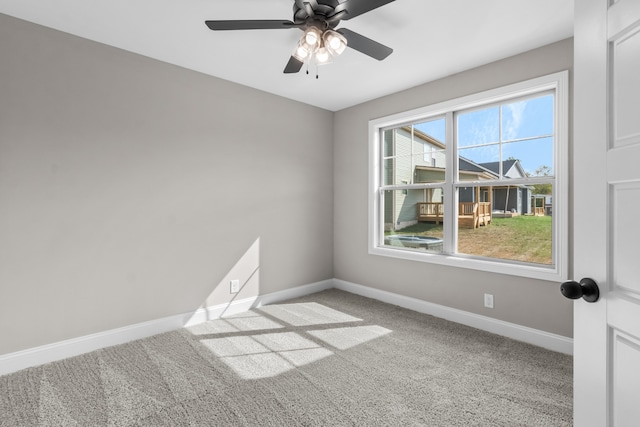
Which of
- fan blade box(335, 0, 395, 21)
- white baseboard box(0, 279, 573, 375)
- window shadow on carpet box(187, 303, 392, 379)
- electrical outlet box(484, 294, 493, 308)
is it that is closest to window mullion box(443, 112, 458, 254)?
electrical outlet box(484, 294, 493, 308)

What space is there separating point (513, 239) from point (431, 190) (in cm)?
97

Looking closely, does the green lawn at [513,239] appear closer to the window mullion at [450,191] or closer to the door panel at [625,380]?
the window mullion at [450,191]

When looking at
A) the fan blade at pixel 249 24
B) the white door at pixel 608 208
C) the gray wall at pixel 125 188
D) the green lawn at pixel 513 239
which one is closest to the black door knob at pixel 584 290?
the white door at pixel 608 208

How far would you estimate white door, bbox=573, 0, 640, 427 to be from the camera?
2.65 feet

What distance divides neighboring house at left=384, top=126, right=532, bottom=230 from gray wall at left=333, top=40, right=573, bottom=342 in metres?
0.33

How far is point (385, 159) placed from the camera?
13.4ft

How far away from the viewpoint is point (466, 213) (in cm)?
334

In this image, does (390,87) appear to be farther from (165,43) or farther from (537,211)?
(165,43)

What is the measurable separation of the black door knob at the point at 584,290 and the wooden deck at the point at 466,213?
7.99ft

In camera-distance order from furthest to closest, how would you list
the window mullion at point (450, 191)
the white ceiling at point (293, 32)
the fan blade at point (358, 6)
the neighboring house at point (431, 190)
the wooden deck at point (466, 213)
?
1. the window mullion at point (450, 191)
2. the wooden deck at point (466, 213)
3. the neighboring house at point (431, 190)
4. the white ceiling at point (293, 32)
5. the fan blade at point (358, 6)

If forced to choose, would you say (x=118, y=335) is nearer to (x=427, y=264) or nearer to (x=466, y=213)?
(x=427, y=264)

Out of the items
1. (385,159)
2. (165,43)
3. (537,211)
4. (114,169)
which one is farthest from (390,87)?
(114,169)

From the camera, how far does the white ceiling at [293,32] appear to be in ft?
7.10

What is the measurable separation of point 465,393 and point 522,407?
1.02ft
